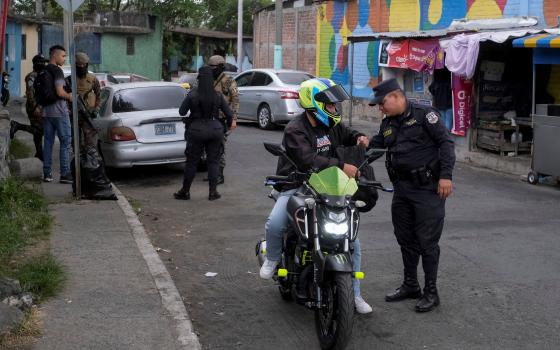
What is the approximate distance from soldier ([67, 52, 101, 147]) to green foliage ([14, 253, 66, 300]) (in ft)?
14.3

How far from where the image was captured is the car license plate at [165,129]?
12039 millimetres

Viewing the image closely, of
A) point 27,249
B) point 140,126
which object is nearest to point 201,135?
point 140,126

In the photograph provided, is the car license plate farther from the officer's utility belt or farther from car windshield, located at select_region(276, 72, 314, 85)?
car windshield, located at select_region(276, 72, 314, 85)

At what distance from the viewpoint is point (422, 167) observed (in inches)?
229

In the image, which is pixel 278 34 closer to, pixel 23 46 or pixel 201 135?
pixel 23 46

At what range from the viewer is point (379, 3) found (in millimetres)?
23562

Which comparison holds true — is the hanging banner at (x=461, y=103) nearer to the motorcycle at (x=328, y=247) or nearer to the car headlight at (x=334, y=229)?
the motorcycle at (x=328, y=247)

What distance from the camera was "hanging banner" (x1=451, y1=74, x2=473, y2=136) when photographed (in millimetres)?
15148

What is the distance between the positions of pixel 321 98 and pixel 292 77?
1504 cm

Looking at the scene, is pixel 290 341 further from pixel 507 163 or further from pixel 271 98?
pixel 271 98

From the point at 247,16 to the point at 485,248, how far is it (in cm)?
4700

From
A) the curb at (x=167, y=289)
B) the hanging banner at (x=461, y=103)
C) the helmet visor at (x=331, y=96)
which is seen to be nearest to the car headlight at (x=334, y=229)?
the helmet visor at (x=331, y=96)

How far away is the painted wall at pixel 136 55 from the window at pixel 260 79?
66.2 ft

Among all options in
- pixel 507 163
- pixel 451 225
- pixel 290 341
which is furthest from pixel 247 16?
pixel 290 341
